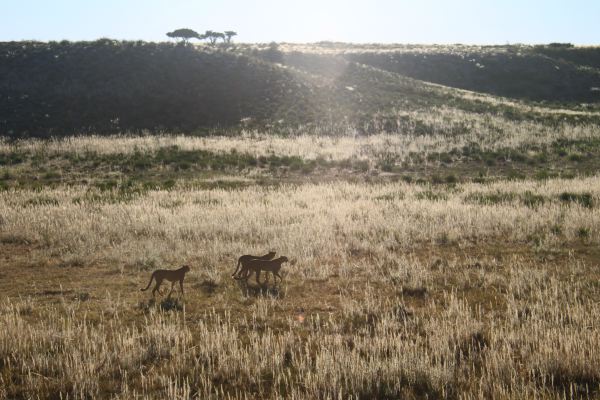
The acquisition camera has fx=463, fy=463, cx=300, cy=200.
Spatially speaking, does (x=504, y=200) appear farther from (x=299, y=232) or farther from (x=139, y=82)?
(x=139, y=82)

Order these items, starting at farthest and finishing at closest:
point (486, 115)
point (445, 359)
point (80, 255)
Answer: point (486, 115) < point (80, 255) < point (445, 359)

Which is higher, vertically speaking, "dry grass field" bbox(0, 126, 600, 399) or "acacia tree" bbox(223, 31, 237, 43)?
"acacia tree" bbox(223, 31, 237, 43)

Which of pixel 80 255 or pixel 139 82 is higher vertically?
pixel 139 82

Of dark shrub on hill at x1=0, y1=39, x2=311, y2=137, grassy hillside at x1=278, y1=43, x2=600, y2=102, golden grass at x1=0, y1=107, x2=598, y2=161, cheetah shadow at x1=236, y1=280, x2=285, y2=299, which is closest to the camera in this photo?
cheetah shadow at x1=236, y1=280, x2=285, y2=299

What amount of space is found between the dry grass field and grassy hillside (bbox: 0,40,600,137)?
2144cm

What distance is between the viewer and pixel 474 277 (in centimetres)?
959

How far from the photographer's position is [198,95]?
48.6 m

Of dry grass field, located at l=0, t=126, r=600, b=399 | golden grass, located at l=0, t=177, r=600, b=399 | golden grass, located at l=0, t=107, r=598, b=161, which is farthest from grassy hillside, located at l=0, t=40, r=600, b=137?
golden grass, located at l=0, t=177, r=600, b=399

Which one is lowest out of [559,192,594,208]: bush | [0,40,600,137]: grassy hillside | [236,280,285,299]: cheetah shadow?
[236,280,285,299]: cheetah shadow

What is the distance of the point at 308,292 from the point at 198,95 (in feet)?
141

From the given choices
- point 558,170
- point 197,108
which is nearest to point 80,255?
point 558,170

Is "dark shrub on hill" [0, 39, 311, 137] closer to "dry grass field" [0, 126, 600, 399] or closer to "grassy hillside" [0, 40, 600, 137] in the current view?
"grassy hillside" [0, 40, 600, 137]

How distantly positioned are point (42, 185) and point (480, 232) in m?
20.0

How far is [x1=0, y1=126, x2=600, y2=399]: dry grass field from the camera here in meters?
→ 5.47
